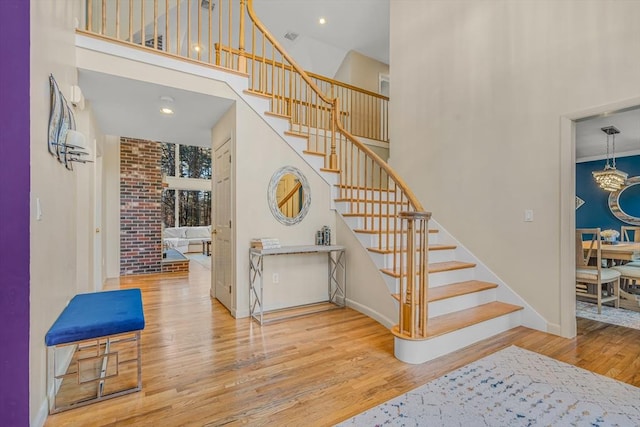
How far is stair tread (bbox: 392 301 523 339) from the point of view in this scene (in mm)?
2639

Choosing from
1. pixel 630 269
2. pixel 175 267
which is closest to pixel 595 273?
pixel 630 269

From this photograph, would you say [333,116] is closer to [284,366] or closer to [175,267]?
[284,366]

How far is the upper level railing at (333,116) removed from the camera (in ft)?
8.43

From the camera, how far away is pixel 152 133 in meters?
4.78

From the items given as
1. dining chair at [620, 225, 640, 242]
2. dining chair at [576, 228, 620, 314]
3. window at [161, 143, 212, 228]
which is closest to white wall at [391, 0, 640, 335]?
dining chair at [576, 228, 620, 314]

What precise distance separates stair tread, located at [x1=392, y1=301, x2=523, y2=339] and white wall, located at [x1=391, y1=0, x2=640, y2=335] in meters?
0.30

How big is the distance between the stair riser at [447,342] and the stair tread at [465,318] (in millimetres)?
35

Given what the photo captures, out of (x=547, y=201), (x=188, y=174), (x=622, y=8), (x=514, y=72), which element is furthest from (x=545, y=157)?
(x=188, y=174)

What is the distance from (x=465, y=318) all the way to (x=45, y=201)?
331cm

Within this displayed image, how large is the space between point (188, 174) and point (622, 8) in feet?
37.8

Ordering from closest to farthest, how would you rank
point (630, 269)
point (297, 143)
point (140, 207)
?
point (297, 143), point (630, 269), point (140, 207)

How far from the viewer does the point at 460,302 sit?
3.21m

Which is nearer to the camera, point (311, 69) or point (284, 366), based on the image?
point (284, 366)

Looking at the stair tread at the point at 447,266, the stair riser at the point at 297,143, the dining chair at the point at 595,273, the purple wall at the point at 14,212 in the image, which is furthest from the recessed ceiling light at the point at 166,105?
the dining chair at the point at 595,273
